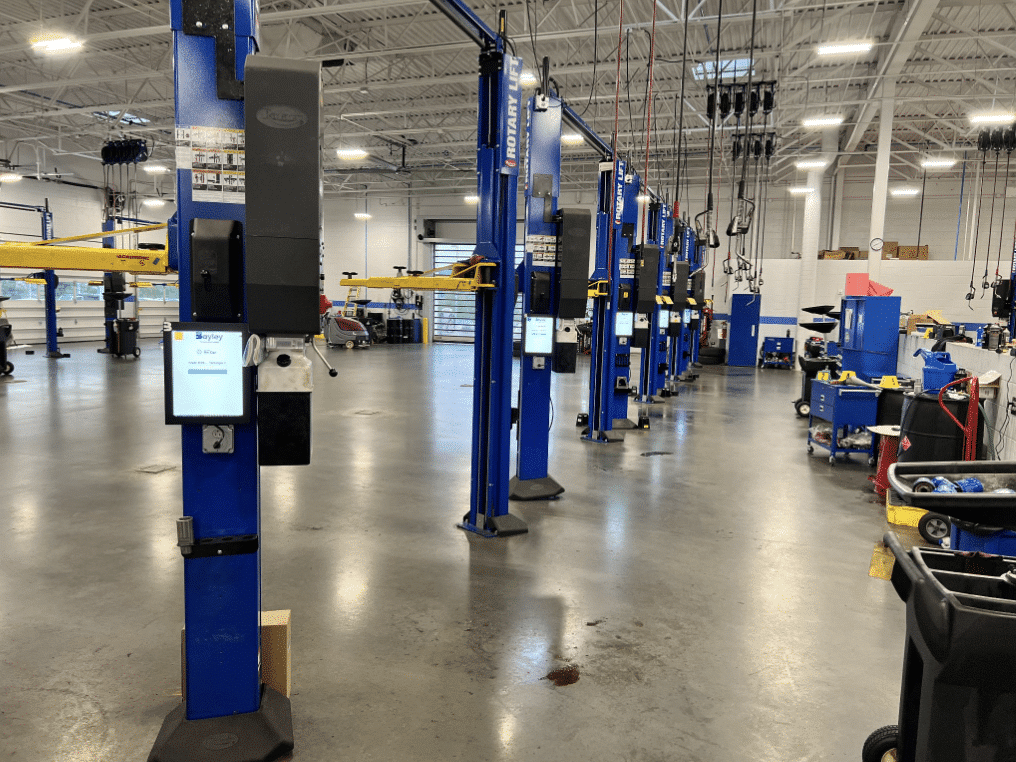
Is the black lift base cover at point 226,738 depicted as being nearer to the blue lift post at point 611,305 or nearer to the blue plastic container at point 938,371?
the blue plastic container at point 938,371

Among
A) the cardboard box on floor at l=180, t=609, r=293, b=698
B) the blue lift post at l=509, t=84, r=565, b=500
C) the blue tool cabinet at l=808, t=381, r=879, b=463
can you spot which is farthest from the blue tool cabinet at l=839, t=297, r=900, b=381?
the cardboard box on floor at l=180, t=609, r=293, b=698

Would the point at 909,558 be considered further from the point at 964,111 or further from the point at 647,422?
the point at 964,111

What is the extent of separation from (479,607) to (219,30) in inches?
111

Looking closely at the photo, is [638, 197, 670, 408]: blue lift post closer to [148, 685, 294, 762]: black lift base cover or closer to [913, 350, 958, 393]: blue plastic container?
[913, 350, 958, 393]: blue plastic container

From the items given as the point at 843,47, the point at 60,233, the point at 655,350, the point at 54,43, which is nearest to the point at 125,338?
the point at 60,233

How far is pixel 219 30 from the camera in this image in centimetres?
214

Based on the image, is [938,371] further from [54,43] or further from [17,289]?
[17,289]

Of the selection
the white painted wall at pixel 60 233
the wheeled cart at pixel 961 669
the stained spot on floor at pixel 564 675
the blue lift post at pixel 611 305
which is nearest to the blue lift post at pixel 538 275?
the blue lift post at pixel 611 305

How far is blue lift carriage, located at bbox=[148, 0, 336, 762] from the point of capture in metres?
1.91

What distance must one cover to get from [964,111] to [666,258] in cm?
936

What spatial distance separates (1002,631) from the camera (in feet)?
4.75

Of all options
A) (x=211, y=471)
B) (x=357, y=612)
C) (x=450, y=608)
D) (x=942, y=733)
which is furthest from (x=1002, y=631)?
(x=357, y=612)

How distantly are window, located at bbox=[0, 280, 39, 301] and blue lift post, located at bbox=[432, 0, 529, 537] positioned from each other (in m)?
18.4

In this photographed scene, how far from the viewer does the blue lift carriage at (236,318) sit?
1.91 m
